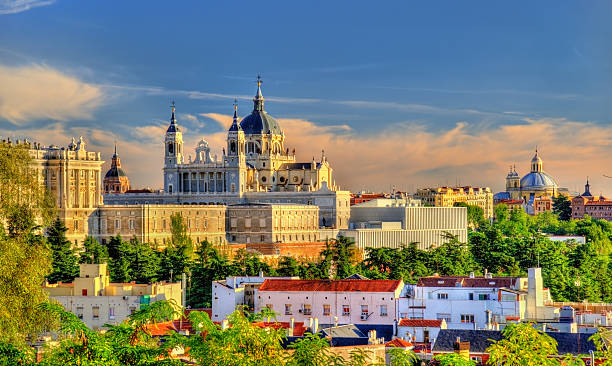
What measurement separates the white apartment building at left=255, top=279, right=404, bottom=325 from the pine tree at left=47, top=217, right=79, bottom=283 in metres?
17.0

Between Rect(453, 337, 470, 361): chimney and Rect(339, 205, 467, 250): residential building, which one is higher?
Rect(339, 205, 467, 250): residential building

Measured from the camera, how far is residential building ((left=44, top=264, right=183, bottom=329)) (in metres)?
62.1

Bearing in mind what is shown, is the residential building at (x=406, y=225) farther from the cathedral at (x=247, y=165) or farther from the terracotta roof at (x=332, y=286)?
the terracotta roof at (x=332, y=286)

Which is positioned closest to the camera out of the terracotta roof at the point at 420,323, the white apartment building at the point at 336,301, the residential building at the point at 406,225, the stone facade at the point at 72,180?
the terracotta roof at the point at 420,323

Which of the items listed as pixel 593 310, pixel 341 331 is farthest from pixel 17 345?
pixel 593 310

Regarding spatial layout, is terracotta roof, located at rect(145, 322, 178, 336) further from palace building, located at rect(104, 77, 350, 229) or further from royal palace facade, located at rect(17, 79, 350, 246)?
palace building, located at rect(104, 77, 350, 229)

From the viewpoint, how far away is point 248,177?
6147 inches

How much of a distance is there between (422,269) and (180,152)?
A: 67.4 m

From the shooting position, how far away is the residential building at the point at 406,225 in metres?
138

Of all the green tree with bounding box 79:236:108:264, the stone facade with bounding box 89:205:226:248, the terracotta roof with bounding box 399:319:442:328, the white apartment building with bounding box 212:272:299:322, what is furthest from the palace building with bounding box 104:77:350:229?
the terracotta roof with bounding box 399:319:442:328

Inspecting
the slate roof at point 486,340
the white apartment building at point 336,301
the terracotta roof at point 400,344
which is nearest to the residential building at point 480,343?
the slate roof at point 486,340

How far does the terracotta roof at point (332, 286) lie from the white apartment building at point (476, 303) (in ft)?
4.43

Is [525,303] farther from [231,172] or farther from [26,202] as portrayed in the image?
[231,172]

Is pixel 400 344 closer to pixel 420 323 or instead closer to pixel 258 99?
pixel 420 323
